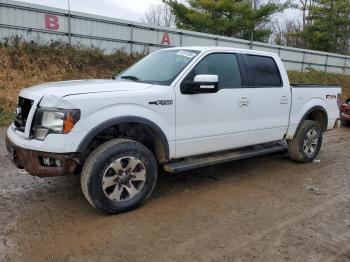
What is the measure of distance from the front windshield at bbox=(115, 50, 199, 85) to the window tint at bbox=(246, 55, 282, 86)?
39.6 inches

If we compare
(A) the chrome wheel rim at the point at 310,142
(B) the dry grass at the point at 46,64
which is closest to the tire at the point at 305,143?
(A) the chrome wheel rim at the point at 310,142

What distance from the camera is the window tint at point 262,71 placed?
550 cm

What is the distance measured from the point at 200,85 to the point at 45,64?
1023 centimetres

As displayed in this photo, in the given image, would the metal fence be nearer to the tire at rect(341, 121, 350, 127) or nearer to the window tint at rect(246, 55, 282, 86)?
the tire at rect(341, 121, 350, 127)

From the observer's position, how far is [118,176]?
410cm

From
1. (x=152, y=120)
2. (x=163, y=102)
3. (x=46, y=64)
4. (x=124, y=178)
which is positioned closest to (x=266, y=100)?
(x=163, y=102)

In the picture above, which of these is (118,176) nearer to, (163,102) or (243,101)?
(163,102)

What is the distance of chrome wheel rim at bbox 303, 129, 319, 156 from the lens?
6.59m

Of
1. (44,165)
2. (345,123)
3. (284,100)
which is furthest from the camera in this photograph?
(345,123)

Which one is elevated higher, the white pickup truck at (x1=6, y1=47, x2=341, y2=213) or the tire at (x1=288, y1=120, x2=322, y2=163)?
the white pickup truck at (x1=6, y1=47, x2=341, y2=213)

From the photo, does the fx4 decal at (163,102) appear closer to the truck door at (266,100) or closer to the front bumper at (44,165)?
the front bumper at (44,165)

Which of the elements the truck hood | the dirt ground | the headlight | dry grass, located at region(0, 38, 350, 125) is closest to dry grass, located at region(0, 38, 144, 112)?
dry grass, located at region(0, 38, 350, 125)

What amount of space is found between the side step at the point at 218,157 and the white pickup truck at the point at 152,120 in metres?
0.01

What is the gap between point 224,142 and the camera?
5074mm
